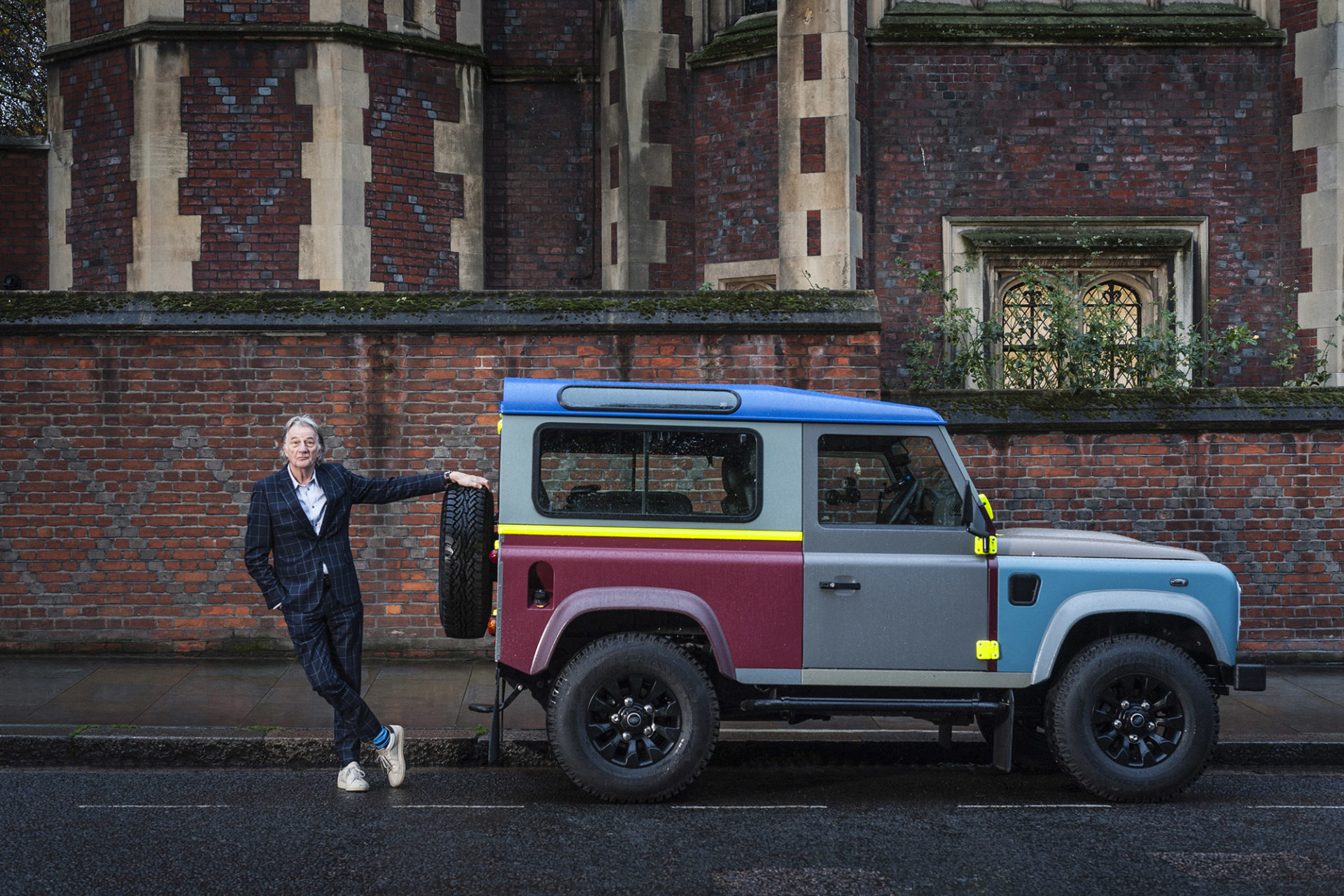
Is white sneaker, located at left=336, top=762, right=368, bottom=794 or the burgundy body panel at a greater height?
the burgundy body panel

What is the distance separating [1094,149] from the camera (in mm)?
13375

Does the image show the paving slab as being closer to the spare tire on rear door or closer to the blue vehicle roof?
the spare tire on rear door

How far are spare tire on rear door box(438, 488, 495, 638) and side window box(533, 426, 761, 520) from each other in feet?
1.12

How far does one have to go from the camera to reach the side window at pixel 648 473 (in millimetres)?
5934

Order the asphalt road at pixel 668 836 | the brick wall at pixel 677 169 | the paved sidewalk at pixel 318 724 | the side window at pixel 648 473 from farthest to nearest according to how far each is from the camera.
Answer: the brick wall at pixel 677 169 → the paved sidewalk at pixel 318 724 → the side window at pixel 648 473 → the asphalt road at pixel 668 836

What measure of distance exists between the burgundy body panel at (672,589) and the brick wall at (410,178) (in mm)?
8117

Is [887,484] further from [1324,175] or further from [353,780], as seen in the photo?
[1324,175]

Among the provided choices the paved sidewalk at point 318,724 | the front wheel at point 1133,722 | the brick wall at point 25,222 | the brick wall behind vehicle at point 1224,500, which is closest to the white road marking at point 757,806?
the paved sidewalk at point 318,724

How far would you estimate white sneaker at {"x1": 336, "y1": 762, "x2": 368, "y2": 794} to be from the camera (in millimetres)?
6020

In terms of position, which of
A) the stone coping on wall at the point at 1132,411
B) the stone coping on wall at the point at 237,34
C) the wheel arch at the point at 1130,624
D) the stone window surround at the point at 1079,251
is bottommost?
the wheel arch at the point at 1130,624

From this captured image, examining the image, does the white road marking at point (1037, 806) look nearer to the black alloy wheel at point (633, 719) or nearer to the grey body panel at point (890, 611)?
the grey body panel at point (890, 611)

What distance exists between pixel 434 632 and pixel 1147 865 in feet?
17.4

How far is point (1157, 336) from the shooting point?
9.88 m

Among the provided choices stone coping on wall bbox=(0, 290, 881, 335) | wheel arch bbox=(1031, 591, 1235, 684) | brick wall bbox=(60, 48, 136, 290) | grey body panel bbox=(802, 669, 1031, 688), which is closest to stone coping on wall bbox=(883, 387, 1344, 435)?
stone coping on wall bbox=(0, 290, 881, 335)
